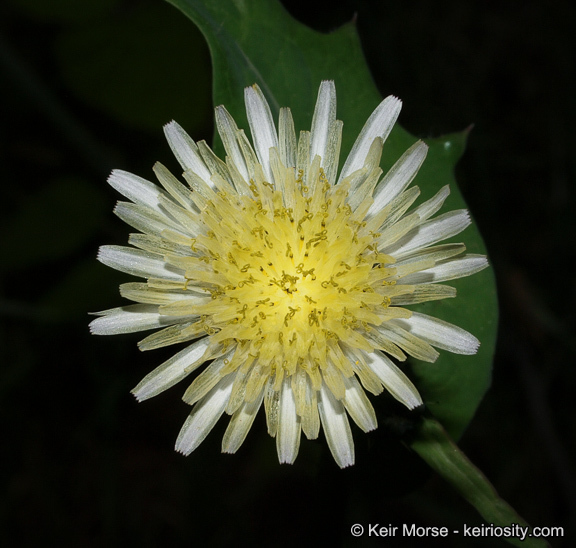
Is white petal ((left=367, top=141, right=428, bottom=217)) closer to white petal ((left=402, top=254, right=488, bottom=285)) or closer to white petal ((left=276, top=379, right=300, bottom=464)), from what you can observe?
white petal ((left=402, top=254, right=488, bottom=285))

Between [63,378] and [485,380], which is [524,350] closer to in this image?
[485,380]

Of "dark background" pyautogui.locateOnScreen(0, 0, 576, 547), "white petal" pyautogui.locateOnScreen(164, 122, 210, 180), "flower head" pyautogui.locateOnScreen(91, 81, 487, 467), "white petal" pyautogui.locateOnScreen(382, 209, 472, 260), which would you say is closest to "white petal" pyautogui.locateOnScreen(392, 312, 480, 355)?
"flower head" pyautogui.locateOnScreen(91, 81, 487, 467)

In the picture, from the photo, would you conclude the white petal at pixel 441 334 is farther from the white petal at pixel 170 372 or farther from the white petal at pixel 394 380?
the white petal at pixel 170 372

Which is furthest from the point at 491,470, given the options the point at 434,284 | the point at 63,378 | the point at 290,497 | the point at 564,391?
the point at 63,378

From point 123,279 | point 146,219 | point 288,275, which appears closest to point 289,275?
point 288,275

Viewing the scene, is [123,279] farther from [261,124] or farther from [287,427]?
[287,427]

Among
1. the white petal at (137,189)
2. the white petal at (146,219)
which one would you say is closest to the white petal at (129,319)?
the white petal at (146,219)
